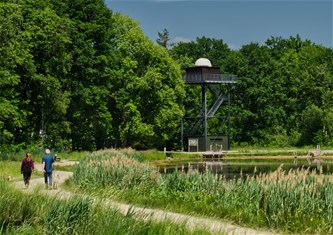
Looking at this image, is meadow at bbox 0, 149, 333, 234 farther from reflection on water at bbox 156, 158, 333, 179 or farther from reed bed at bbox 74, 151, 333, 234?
reflection on water at bbox 156, 158, 333, 179

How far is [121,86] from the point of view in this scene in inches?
2082

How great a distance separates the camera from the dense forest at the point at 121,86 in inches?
1554

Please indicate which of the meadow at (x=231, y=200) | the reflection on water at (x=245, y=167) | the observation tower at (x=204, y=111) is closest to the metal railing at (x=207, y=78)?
the observation tower at (x=204, y=111)

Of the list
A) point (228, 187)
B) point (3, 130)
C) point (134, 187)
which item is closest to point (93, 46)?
point (3, 130)

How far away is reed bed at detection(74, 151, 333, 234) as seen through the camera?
40.8 feet

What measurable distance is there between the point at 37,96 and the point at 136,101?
44.0 feet

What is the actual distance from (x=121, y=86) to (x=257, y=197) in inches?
1587

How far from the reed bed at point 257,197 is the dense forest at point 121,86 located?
2204 cm

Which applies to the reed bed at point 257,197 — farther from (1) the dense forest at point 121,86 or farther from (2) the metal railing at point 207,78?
(2) the metal railing at point 207,78

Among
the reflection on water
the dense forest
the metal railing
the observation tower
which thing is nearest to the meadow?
the reflection on water

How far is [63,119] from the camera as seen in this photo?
4428 centimetres

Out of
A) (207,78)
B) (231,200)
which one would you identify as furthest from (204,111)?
(231,200)

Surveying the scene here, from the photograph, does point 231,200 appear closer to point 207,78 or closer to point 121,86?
point 121,86

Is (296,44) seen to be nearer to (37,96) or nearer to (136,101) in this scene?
(136,101)
